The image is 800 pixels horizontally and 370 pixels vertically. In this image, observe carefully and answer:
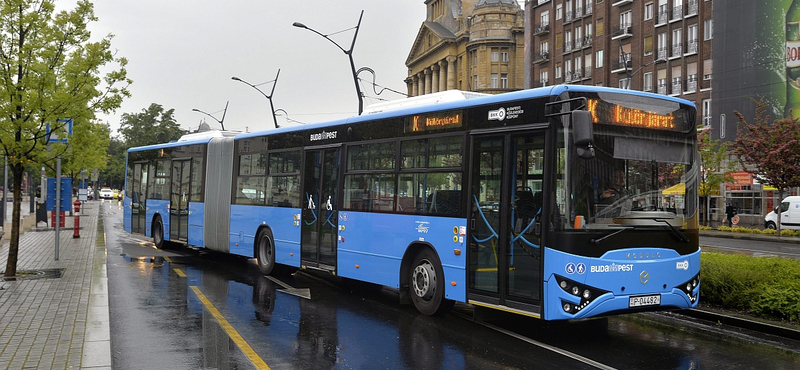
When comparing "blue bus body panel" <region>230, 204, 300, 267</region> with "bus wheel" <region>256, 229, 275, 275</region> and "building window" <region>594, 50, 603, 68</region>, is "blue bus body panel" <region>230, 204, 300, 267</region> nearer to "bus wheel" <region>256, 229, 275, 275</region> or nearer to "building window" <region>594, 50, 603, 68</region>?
"bus wheel" <region>256, 229, 275, 275</region>

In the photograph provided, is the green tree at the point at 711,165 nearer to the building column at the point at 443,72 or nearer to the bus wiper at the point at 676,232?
the bus wiper at the point at 676,232

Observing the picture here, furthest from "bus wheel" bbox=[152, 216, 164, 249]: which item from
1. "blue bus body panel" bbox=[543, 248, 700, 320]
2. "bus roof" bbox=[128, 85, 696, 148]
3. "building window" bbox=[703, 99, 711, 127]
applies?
"building window" bbox=[703, 99, 711, 127]

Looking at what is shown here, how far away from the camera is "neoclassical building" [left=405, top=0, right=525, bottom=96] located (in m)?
86.5

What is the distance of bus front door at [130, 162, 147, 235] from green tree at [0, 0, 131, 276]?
7.96 meters

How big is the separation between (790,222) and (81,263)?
115 feet

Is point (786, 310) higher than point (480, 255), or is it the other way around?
point (480, 255)

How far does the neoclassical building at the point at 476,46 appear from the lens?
86.5 meters

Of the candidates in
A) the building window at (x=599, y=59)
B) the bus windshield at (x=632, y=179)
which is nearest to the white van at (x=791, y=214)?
the building window at (x=599, y=59)

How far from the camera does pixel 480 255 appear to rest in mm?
9656

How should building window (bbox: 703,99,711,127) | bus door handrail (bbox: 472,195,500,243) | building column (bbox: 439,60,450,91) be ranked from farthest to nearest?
building column (bbox: 439,60,450,91) < building window (bbox: 703,99,711,127) < bus door handrail (bbox: 472,195,500,243)

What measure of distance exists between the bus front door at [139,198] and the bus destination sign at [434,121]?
46.1 ft

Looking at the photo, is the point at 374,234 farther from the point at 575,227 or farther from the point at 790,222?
the point at 790,222

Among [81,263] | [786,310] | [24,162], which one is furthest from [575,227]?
[81,263]

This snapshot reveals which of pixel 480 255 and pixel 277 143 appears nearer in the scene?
pixel 480 255
